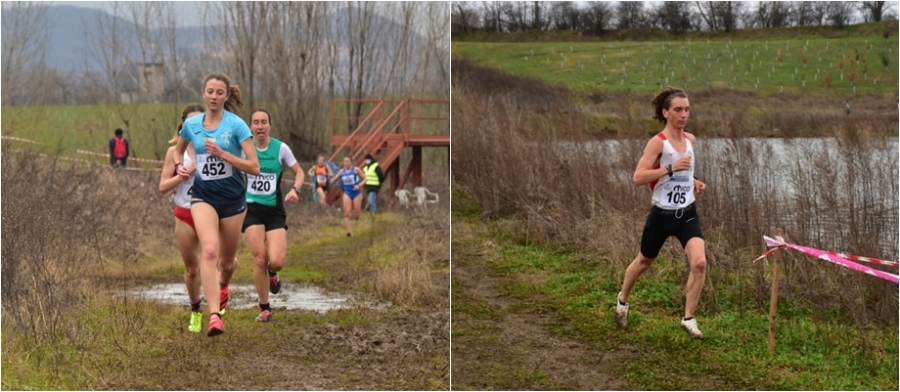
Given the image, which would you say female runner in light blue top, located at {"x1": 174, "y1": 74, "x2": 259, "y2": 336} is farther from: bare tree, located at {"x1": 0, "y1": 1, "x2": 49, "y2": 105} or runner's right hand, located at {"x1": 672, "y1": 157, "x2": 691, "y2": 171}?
bare tree, located at {"x1": 0, "y1": 1, "x2": 49, "y2": 105}

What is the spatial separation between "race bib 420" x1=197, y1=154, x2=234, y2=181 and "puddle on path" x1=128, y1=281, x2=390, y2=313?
2.66 meters

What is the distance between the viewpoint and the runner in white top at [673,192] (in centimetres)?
637

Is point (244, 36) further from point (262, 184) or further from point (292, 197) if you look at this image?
point (292, 197)


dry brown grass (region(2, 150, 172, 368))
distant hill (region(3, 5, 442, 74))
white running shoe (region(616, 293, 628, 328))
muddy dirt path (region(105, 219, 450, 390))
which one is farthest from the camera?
distant hill (region(3, 5, 442, 74))

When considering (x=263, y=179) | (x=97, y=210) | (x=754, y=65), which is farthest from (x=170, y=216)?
(x=754, y=65)

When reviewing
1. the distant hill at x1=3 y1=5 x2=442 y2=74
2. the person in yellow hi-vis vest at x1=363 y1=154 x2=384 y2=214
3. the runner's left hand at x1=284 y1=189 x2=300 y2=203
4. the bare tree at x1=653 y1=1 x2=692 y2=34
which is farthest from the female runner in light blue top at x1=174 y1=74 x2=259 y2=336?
the distant hill at x1=3 y1=5 x2=442 y2=74

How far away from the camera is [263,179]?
8.30 m

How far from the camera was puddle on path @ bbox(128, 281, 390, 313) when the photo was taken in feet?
31.3

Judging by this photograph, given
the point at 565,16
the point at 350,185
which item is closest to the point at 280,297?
the point at 565,16

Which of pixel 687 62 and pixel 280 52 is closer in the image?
pixel 687 62

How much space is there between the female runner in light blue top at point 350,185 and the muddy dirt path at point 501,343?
8070 millimetres

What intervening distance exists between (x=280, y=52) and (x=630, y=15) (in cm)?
1359

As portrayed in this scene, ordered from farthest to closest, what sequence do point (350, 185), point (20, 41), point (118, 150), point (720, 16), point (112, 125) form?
1. point (112, 125)
2. point (118, 150)
3. point (20, 41)
4. point (350, 185)
5. point (720, 16)

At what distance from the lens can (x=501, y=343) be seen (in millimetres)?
6867
